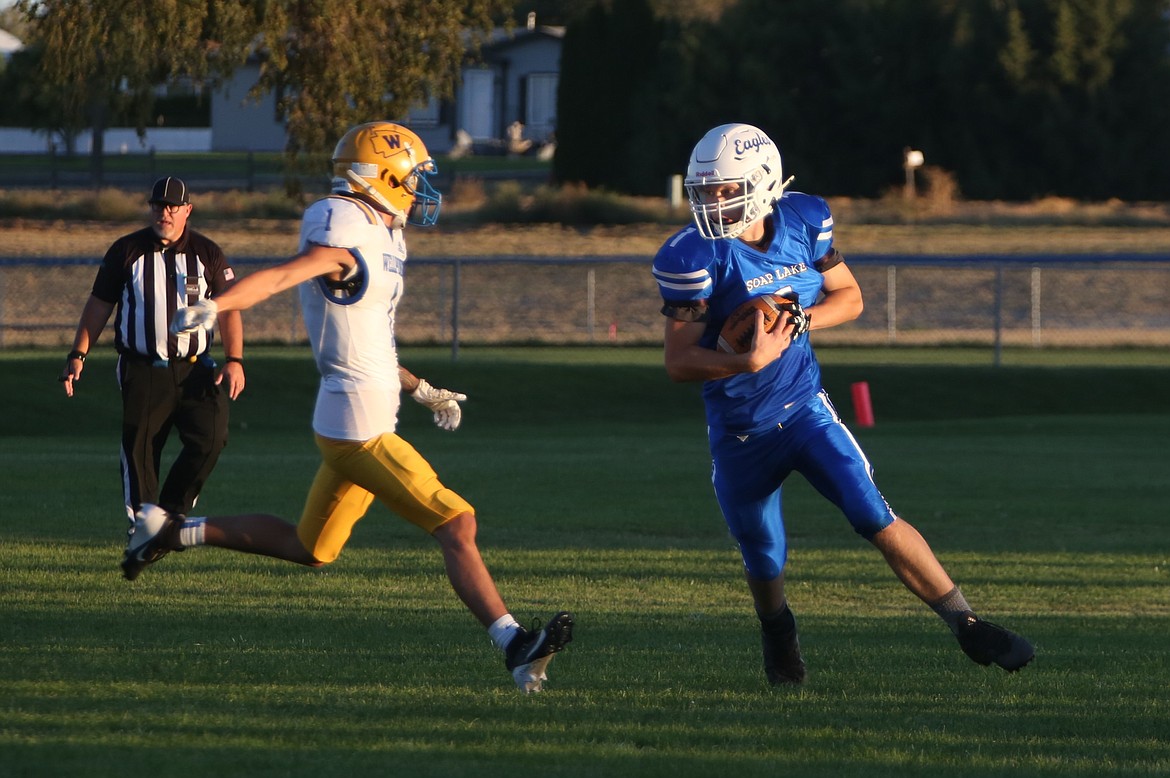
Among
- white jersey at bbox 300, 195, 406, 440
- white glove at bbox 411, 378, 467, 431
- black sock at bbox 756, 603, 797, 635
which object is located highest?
A: white jersey at bbox 300, 195, 406, 440

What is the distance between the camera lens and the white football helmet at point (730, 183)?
239 inches

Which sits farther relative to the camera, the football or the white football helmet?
the white football helmet

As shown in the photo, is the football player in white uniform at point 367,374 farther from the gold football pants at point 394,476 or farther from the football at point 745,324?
the football at point 745,324

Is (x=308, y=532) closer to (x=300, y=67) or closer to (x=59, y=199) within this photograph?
(x=300, y=67)

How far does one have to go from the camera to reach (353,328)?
5941 millimetres

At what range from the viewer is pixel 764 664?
6551mm

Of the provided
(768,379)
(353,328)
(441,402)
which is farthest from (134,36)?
(768,379)

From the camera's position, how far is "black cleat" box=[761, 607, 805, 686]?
6.26m

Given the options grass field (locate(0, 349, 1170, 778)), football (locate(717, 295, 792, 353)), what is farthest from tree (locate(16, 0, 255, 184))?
football (locate(717, 295, 792, 353))

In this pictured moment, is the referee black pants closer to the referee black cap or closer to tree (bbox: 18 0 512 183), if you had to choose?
the referee black cap

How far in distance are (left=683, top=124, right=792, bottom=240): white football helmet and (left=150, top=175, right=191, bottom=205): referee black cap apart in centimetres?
324

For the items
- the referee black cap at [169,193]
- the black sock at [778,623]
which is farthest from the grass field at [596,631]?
the referee black cap at [169,193]

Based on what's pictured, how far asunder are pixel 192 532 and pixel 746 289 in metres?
2.25

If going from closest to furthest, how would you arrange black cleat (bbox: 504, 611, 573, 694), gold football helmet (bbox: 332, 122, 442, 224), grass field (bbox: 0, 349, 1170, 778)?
grass field (bbox: 0, 349, 1170, 778)
black cleat (bbox: 504, 611, 573, 694)
gold football helmet (bbox: 332, 122, 442, 224)
